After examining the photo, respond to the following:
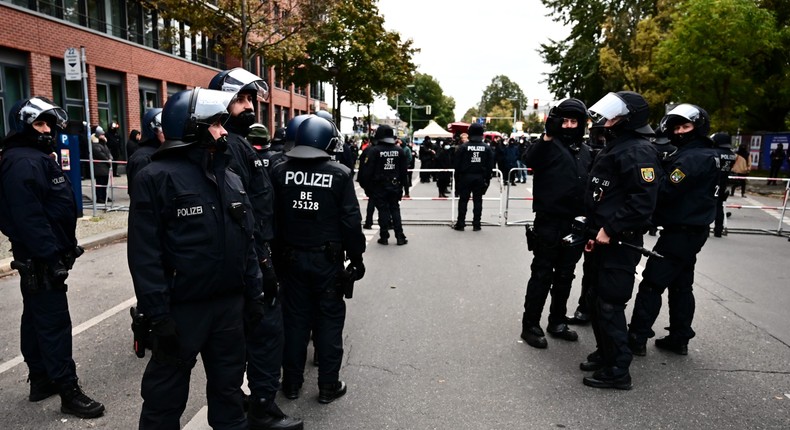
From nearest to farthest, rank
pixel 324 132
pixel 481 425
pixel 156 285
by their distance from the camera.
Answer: pixel 156 285, pixel 481 425, pixel 324 132

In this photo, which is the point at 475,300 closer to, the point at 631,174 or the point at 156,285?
the point at 631,174

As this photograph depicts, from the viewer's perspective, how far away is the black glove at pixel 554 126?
15.5ft

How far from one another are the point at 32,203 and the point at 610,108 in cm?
408

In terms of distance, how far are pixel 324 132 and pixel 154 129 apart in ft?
5.70

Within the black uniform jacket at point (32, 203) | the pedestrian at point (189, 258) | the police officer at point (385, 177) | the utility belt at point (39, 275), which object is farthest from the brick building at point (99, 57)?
the pedestrian at point (189, 258)

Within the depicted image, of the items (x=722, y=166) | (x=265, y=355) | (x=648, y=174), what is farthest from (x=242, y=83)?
(x=722, y=166)

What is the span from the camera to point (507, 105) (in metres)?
123

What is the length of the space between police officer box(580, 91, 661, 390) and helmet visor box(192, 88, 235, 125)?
2.85m

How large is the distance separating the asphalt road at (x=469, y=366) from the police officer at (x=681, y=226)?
0.31m

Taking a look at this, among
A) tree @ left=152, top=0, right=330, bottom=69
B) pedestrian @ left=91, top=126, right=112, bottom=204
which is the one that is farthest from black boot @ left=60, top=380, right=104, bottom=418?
tree @ left=152, top=0, right=330, bottom=69

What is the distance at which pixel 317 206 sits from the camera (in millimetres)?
3736

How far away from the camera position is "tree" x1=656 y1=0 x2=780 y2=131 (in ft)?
67.7

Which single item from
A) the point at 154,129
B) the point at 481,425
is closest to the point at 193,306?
the point at 481,425

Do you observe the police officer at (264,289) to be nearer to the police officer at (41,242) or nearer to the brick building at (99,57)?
the police officer at (41,242)
